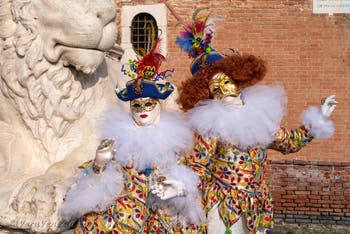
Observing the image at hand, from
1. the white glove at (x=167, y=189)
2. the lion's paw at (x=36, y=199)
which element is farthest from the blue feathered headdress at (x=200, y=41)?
the lion's paw at (x=36, y=199)

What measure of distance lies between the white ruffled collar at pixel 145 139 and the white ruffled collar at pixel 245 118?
157 millimetres

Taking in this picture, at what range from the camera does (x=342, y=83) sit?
11109 mm

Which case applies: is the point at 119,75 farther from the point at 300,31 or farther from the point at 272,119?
the point at 300,31

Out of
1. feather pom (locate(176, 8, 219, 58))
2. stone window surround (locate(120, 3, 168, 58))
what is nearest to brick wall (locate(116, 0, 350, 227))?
stone window surround (locate(120, 3, 168, 58))

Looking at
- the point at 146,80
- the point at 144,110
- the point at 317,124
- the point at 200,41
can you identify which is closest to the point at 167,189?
the point at 144,110

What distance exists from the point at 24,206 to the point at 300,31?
8442 millimetres

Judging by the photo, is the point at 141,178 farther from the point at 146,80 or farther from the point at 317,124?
the point at 317,124

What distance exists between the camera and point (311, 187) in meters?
10.4

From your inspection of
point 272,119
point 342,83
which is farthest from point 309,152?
point 272,119

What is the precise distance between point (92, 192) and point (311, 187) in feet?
24.6

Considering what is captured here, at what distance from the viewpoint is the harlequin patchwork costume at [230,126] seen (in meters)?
3.78

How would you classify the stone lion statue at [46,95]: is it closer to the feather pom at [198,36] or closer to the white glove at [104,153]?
the white glove at [104,153]

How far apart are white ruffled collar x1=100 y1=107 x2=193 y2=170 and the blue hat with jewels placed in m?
0.13

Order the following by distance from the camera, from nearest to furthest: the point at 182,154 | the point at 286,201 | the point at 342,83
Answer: the point at 182,154 → the point at 286,201 → the point at 342,83
